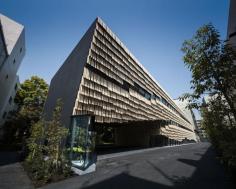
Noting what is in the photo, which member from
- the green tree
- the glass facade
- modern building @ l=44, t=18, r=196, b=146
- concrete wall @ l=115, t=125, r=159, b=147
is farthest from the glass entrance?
concrete wall @ l=115, t=125, r=159, b=147

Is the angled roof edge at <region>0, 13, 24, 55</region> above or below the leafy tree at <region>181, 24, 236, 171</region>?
above

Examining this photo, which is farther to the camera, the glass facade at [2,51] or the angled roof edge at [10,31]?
the angled roof edge at [10,31]

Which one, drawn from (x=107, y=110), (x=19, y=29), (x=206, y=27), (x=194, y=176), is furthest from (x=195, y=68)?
(x=19, y=29)

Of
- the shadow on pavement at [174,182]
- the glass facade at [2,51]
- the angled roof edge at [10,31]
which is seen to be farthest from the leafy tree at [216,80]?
the angled roof edge at [10,31]

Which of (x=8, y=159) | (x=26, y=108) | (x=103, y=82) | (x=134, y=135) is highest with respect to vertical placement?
(x=26, y=108)

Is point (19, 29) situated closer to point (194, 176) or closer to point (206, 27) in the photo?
point (206, 27)

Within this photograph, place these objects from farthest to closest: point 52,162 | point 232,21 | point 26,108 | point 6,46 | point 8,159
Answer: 1. point 26,108
2. point 6,46
3. point 8,159
4. point 232,21
5. point 52,162

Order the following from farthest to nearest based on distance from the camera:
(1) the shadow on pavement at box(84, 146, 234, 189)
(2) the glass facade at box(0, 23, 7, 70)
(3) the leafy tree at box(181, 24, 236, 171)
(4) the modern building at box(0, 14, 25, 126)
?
(4) the modern building at box(0, 14, 25, 126)
(2) the glass facade at box(0, 23, 7, 70)
(1) the shadow on pavement at box(84, 146, 234, 189)
(3) the leafy tree at box(181, 24, 236, 171)

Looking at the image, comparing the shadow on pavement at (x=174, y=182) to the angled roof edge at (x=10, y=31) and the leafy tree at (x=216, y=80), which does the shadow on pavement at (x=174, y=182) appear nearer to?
the leafy tree at (x=216, y=80)

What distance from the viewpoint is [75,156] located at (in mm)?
8555

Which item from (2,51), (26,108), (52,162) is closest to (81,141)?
(52,162)

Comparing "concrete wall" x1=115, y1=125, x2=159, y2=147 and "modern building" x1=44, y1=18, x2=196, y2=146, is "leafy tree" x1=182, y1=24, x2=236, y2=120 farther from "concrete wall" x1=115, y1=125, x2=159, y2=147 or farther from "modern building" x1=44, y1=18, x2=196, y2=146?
"concrete wall" x1=115, y1=125, x2=159, y2=147

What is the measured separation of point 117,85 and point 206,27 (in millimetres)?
8370

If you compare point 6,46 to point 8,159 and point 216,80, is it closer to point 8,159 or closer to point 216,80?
point 8,159
